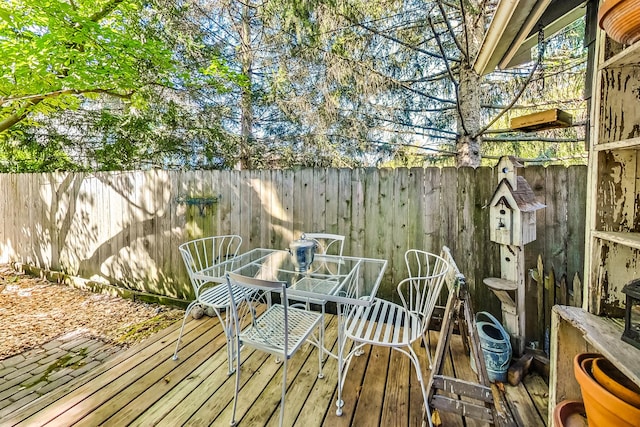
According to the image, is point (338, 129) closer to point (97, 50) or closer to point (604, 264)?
point (97, 50)

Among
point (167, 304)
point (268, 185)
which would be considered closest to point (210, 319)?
point (167, 304)

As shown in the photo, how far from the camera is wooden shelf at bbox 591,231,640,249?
38.8 inches

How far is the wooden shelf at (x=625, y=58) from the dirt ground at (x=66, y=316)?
12.6 ft

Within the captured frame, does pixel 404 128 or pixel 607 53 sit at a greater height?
pixel 404 128

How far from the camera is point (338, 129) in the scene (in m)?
4.93

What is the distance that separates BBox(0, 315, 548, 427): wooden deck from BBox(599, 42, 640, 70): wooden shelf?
71.5 inches

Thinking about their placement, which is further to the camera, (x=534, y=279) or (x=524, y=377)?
(x=534, y=279)

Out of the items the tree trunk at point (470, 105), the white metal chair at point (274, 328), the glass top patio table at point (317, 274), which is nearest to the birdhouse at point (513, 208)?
the glass top patio table at point (317, 274)

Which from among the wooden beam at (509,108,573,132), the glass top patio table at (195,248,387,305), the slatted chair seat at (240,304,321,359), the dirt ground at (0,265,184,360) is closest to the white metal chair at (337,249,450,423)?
the glass top patio table at (195,248,387,305)

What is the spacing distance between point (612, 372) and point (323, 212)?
221cm

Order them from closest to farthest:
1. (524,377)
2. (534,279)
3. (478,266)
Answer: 1. (524,377)
2. (534,279)
3. (478,266)

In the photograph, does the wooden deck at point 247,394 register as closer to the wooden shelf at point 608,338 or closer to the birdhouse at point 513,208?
the wooden shelf at point 608,338

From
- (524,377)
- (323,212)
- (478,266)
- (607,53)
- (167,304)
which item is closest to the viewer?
(607,53)

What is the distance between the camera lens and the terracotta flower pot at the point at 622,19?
0.93 m
